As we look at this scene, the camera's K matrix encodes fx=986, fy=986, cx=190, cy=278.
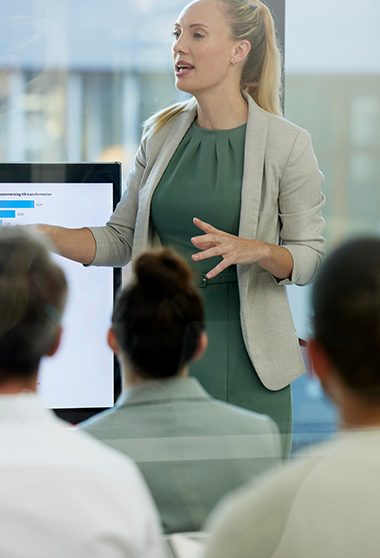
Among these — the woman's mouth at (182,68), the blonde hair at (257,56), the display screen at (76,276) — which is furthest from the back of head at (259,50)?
the display screen at (76,276)

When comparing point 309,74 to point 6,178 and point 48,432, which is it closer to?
point 6,178

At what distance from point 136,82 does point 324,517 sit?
3.50 feet

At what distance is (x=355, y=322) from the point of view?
1436mm

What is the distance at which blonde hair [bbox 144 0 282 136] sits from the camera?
186 cm

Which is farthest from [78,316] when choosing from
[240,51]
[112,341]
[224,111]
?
[240,51]

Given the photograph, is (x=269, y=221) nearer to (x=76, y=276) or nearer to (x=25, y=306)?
(x=76, y=276)

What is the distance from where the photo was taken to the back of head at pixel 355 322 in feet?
4.71

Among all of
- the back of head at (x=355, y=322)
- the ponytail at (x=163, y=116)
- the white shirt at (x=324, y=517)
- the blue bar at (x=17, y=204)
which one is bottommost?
the white shirt at (x=324, y=517)

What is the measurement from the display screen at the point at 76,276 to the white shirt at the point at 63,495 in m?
0.09

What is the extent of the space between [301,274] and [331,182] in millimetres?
209

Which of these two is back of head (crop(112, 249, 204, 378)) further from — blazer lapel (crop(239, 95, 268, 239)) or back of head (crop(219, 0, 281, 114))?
back of head (crop(219, 0, 281, 114))

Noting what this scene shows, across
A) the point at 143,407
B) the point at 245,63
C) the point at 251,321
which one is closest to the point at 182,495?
the point at 143,407

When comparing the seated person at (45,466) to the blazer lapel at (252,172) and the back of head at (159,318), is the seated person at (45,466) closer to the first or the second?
the back of head at (159,318)

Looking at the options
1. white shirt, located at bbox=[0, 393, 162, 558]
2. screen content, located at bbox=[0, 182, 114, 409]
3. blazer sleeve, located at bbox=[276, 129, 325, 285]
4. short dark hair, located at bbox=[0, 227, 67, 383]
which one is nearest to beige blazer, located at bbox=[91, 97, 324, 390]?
blazer sleeve, located at bbox=[276, 129, 325, 285]
